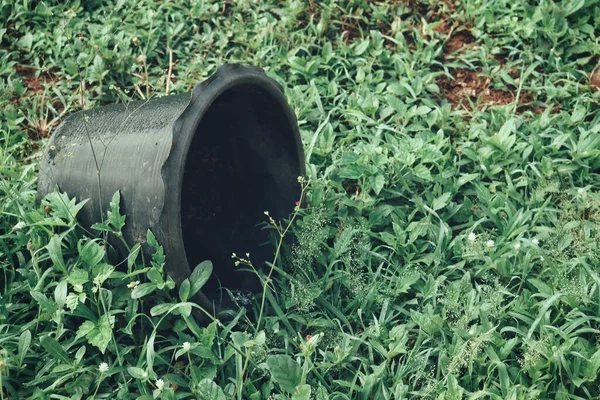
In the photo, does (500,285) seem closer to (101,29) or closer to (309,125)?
(309,125)

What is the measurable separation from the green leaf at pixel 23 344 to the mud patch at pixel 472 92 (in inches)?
95.1

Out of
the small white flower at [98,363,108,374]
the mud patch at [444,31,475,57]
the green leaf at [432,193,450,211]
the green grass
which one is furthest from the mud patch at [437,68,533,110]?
the small white flower at [98,363,108,374]

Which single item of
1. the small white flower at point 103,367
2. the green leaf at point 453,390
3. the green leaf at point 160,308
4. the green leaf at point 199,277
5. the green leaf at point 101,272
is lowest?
the green leaf at point 453,390

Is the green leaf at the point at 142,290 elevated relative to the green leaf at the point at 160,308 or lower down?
elevated

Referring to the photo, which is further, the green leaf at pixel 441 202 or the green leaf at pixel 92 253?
the green leaf at pixel 441 202

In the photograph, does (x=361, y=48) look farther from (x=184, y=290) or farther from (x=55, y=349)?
(x=55, y=349)

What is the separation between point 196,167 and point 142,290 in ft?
2.78

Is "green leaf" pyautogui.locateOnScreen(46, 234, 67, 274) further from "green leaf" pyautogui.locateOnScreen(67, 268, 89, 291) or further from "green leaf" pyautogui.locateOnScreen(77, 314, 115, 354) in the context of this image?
"green leaf" pyautogui.locateOnScreen(77, 314, 115, 354)

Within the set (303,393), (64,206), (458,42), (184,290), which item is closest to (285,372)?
(303,393)

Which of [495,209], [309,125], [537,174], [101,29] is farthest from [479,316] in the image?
[101,29]

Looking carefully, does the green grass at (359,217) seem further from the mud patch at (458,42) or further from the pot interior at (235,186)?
the pot interior at (235,186)

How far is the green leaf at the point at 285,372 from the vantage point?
2318mm

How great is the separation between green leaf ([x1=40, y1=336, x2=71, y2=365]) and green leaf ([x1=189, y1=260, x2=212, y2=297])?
491 mm

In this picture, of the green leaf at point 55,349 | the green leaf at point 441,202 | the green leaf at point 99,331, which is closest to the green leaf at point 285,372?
the green leaf at point 99,331
